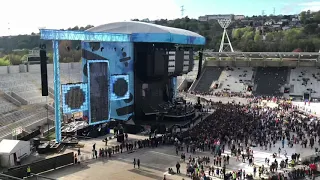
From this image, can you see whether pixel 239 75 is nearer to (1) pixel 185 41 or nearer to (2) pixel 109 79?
(1) pixel 185 41

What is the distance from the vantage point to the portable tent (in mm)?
24047

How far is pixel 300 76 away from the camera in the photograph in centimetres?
6794

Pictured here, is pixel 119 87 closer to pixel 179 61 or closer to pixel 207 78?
pixel 179 61

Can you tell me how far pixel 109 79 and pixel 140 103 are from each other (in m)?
6.96

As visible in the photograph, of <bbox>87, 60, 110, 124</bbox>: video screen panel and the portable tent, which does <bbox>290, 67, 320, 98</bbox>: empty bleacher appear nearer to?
<bbox>87, 60, 110, 124</bbox>: video screen panel

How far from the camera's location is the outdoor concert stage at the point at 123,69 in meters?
33.7

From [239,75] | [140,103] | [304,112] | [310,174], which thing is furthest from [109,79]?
[239,75]

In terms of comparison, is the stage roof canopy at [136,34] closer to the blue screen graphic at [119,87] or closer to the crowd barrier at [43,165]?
the blue screen graphic at [119,87]

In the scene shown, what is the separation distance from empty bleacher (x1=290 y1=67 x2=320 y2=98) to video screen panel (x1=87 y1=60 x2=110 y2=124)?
3972 centimetres

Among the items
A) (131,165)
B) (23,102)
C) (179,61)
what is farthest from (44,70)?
(179,61)

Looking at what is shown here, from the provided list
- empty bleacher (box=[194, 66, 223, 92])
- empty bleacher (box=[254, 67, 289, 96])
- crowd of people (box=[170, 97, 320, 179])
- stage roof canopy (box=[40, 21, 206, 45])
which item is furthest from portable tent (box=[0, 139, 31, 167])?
empty bleacher (box=[254, 67, 289, 96])

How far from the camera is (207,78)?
7394 centimetres

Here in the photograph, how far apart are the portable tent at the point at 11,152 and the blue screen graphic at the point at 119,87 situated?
41.5ft

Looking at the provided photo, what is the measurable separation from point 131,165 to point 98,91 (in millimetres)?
11495
